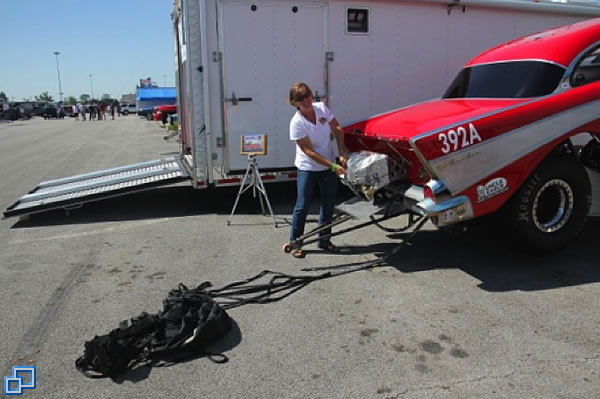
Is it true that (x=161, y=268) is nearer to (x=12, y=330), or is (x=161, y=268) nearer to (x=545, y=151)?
(x=12, y=330)

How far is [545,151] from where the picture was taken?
4.59 metres

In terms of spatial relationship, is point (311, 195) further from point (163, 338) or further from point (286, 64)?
point (286, 64)

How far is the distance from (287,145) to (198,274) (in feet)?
9.95

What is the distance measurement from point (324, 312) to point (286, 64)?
4262 mm

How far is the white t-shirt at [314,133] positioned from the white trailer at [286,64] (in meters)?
2.07

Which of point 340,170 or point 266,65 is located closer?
point 340,170

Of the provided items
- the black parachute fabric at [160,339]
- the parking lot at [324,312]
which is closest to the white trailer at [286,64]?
the parking lot at [324,312]

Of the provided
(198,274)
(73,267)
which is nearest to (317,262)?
(198,274)

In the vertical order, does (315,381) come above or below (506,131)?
below

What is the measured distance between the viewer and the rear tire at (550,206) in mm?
4637

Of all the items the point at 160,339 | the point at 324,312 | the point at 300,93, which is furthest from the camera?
the point at 300,93

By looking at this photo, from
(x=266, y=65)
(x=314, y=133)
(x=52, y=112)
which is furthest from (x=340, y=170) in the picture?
(x=52, y=112)

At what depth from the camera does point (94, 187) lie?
7398 millimetres

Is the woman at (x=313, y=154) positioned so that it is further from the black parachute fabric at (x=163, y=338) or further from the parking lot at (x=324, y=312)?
the black parachute fabric at (x=163, y=338)
